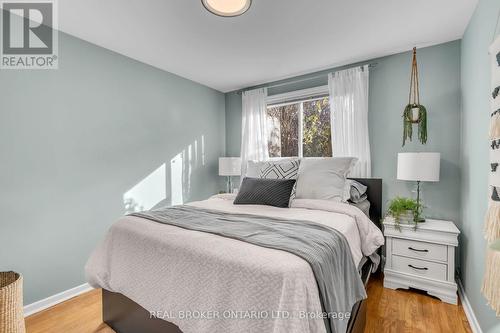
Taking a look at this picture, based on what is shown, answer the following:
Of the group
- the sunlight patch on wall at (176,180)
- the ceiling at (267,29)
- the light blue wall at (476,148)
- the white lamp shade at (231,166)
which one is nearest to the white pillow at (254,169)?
the white lamp shade at (231,166)

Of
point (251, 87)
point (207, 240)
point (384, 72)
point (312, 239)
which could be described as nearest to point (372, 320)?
point (312, 239)

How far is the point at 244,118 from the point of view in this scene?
12.7 feet

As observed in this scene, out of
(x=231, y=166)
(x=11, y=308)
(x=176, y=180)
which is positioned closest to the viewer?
(x=11, y=308)

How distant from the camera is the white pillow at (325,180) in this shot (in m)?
2.37

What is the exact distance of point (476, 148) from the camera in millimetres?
1874

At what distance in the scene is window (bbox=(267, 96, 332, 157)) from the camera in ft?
10.8

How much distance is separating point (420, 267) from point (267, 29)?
2.58 meters

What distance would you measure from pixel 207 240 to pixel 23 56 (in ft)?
7.63

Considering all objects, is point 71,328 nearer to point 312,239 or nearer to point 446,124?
point 312,239

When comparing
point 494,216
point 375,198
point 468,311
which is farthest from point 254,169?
point 468,311

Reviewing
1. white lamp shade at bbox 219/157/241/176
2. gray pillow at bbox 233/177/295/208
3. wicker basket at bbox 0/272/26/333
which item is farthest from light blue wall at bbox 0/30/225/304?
gray pillow at bbox 233/177/295/208

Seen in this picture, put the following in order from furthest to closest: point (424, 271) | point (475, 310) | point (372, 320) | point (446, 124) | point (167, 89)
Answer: point (167, 89), point (446, 124), point (424, 271), point (372, 320), point (475, 310)

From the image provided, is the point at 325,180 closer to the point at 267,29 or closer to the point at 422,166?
the point at 422,166

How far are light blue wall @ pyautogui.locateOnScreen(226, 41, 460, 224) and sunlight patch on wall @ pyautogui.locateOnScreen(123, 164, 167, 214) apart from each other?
262 cm
